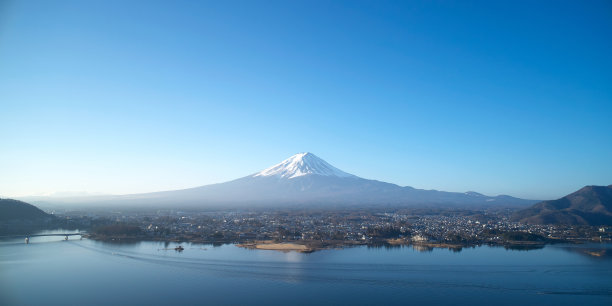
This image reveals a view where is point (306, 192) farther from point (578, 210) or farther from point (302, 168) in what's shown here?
point (578, 210)

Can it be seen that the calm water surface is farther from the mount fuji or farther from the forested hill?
the mount fuji

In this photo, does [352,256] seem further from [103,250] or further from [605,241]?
[605,241]

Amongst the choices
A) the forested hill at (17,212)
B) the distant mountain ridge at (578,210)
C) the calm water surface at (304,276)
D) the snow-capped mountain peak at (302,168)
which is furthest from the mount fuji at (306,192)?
the calm water surface at (304,276)

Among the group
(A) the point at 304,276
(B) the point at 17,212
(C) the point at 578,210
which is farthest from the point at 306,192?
(A) the point at 304,276

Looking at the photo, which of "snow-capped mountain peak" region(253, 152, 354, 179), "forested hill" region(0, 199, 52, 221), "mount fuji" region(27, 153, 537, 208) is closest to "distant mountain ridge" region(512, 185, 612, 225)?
"mount fuji" region(27, 153, 537, 208)

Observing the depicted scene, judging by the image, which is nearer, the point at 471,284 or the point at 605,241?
the point at 471,284

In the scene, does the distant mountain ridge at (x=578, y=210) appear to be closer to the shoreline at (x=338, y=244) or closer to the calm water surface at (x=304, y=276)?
the shoreline at (x=338, y=244)

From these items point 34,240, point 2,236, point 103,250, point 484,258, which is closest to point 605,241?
point 484,258

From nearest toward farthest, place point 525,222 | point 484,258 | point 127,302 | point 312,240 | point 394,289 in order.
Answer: point 127,302 < point 394,289 < point 484,258 < point 312,240 < point 525,222
